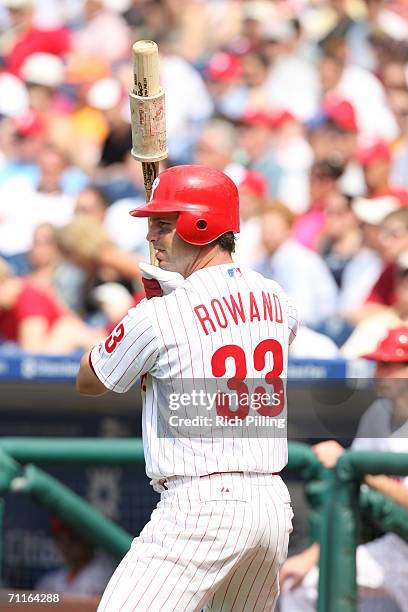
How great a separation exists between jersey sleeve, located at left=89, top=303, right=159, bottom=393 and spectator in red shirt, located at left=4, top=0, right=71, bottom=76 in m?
6.28

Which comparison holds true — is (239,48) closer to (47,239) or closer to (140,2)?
(140,2)

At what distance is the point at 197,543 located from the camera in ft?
10.5

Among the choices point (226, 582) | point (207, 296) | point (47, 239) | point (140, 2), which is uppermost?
point (140, 2)

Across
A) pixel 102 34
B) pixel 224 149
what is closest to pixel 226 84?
pixel 224 149

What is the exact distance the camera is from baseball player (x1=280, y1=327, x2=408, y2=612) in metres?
4.29

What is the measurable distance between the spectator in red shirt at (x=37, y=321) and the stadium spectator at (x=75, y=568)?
171 centimetres

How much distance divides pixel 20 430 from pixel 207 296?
1.63 meters

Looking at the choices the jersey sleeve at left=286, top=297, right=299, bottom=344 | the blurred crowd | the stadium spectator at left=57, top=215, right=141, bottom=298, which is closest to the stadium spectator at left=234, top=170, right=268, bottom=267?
the blurred crowd

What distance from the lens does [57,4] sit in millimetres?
9883

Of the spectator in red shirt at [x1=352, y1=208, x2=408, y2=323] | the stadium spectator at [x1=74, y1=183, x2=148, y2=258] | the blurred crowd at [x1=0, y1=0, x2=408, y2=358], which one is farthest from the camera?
the stadium spectator at [x1=74, y1=183, x2=148, y2=258]

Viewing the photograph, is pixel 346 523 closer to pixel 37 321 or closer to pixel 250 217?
pixel 37 321

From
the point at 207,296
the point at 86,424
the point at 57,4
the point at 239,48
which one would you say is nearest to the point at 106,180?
the point at 239,48

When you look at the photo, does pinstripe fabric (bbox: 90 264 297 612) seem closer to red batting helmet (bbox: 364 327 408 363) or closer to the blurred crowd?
red batting helmet (bbox: 364 327 408 363)

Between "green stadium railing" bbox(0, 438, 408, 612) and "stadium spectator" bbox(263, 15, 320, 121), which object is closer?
"green stadium railing" bbox(0, 438, 408, 612)
